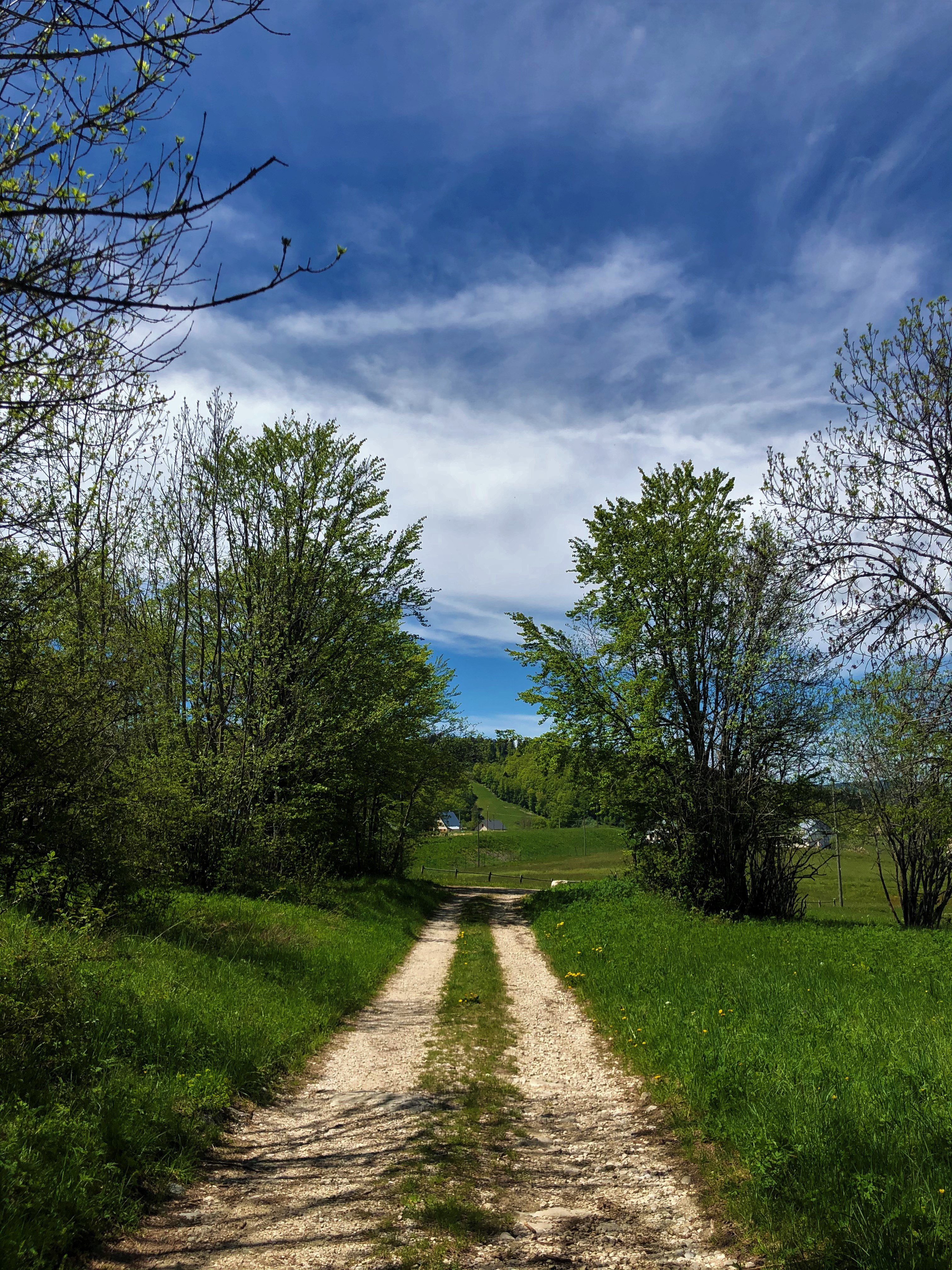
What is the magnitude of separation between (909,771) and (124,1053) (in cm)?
1879

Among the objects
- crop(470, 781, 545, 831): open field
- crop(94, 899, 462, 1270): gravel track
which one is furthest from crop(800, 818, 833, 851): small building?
crop(470, 781, 545, 831): open field

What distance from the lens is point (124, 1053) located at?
5.85 m

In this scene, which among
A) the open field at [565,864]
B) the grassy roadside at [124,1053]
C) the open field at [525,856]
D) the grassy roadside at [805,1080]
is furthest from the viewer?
the open field at [525,856]

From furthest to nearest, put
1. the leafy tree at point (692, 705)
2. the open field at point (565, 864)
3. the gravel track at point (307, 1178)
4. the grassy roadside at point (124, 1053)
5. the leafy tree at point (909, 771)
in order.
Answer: the open field at point (565, 864) → the leafy tree at point (692, 705) → the leafy tree at point (909, 771) → the grassy roadside at point (124, 1053) → the gravel track at point (307, 1178)

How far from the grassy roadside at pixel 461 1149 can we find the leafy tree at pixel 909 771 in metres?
9.18

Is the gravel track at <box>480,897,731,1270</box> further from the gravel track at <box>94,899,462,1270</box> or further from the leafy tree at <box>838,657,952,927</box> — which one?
the leafy tree at <box>838,657,952,927</box>

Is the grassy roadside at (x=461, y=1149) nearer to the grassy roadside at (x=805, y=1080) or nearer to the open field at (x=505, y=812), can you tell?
the grassy roadside at (x=805, y=1080)

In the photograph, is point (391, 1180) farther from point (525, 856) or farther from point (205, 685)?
point (525, 856)

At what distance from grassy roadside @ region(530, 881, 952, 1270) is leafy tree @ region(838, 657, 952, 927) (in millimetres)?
4168

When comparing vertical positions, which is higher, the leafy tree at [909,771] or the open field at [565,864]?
the leafy tree at [909,771]

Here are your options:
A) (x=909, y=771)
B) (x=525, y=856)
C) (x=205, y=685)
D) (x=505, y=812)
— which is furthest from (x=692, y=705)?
(x=505, y=812)

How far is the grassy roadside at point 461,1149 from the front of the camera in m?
4.01

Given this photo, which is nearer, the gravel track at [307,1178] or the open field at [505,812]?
the gravel track at [307,1178]

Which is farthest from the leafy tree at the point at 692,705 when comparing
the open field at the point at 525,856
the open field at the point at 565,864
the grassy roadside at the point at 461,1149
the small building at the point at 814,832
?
the open field at the point at 525,856
